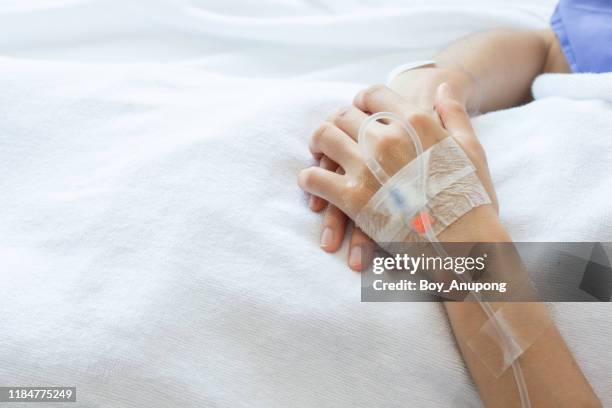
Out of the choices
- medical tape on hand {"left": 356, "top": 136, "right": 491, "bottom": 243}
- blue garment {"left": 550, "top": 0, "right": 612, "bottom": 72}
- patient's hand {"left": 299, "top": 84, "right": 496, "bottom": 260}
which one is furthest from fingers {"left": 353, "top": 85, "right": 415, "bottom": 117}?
blue garment {"left": 550, "top": 0, "right": 612, "bottom": 72}

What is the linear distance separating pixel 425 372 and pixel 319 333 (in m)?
0.14

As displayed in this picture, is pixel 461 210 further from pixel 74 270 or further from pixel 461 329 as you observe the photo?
pixel 74 270

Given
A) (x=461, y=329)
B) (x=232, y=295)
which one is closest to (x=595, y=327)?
(x=461, y=329)

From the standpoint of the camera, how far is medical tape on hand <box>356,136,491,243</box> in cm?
75

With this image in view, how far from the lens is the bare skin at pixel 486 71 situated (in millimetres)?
980

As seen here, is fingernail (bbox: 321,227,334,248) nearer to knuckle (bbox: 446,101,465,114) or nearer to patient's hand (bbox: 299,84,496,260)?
patient's hand (bbox: 299,84,496,260)

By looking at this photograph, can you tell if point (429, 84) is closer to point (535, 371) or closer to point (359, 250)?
point (359, 250)

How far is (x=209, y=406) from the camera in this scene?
686 mm

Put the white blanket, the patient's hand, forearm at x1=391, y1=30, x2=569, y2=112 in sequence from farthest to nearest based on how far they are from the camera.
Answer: forearm at x1=391, y1=30, x2=569, y2=112, the patient's hand, the white blanket

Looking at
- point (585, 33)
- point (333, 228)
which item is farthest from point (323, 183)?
point (585, 33)

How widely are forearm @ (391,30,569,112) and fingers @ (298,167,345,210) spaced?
0.87ft

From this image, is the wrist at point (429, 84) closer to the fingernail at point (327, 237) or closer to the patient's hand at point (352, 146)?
the patient's hand at point (352, 146)

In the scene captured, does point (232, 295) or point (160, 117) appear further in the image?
point (160, 117)

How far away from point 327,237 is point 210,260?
0.15 m
